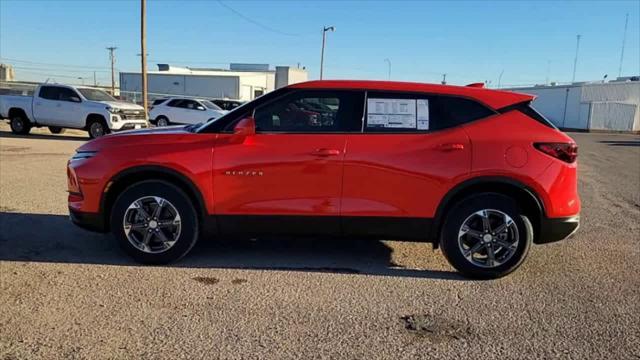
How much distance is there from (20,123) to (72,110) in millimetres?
2877

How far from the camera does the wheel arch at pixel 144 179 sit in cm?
490

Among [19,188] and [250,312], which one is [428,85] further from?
[19,188]

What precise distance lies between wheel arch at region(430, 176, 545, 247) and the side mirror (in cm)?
186

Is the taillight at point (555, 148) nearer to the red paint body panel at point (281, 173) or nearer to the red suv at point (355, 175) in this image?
the red suv at point (355, 175)

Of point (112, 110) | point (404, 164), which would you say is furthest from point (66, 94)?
point (404, 164)

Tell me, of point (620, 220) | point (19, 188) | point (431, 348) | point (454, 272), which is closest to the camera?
point (431, 348)

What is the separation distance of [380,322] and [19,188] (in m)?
7.20

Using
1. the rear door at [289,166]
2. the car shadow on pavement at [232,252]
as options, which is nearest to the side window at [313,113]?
the rear door at [289,166]

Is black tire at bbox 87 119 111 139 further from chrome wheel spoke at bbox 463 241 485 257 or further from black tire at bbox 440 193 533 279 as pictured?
chrome wheel spoke at bbox 463 241 485 257

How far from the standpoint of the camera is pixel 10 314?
12.7 ft

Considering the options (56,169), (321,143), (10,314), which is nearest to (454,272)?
(321,143)

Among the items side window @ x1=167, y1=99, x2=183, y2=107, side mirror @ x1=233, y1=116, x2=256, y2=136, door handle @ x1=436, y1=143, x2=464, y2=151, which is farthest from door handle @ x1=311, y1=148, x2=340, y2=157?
side window @ x1=167, y1=99, x2=183, y2=107

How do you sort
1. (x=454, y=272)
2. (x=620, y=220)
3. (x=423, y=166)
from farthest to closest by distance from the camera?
(x=620, y=220) → (x=454, y=272) → (x=423, y=166)

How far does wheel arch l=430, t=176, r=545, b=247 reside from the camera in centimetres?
474
